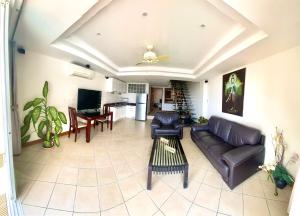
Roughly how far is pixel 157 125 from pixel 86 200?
290 cm

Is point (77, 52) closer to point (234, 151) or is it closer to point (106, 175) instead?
point (106, 175)

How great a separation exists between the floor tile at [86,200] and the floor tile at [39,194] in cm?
34

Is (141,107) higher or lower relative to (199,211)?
higher

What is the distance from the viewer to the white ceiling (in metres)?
1.65

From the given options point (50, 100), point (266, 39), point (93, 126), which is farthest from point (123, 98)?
point (266, 39)

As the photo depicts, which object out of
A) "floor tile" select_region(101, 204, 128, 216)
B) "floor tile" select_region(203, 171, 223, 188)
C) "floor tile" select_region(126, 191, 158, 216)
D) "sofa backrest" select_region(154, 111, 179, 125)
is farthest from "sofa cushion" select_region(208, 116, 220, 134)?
"floor tile" select_region(101, 204, 128, 216)

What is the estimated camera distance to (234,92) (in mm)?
3965

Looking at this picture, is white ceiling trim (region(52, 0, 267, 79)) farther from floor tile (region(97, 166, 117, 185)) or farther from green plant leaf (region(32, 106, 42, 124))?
floor tile (region(97, 166, 117, 185))

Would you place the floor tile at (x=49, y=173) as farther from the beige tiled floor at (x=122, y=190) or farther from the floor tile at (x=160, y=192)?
the floor tile at (x=160, y=192)

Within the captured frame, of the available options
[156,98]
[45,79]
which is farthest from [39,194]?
[156,98]

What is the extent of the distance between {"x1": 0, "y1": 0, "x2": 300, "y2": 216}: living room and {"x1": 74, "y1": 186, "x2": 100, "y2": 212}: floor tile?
0.01 meters

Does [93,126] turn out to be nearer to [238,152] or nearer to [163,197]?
[163,197]

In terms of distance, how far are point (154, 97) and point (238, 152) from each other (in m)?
9.86

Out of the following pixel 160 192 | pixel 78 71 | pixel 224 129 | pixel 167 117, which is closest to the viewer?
pixel 160 192
